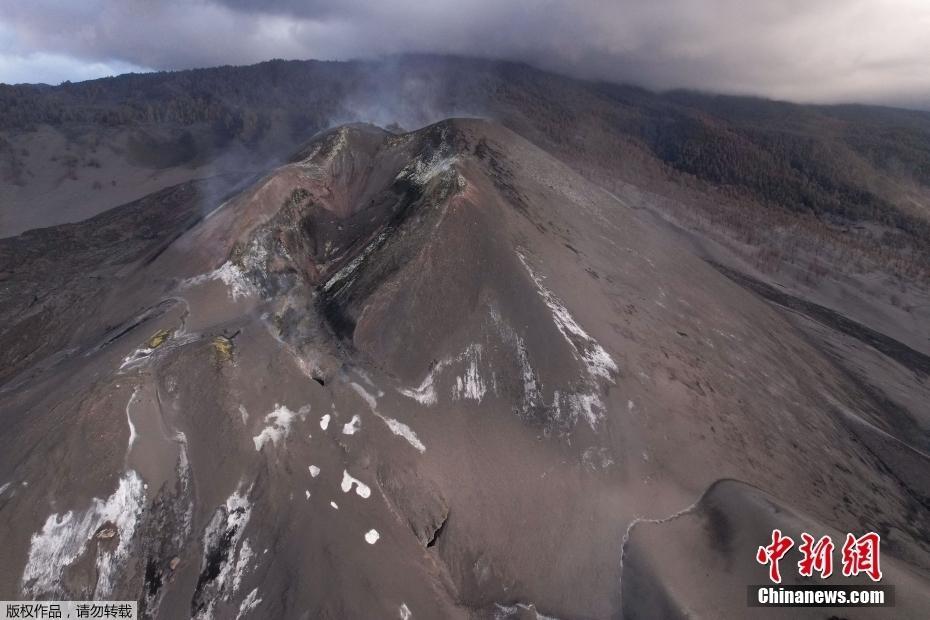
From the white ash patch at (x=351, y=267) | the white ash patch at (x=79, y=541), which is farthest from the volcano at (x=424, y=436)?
the white ash patch at (x=351, y=267)

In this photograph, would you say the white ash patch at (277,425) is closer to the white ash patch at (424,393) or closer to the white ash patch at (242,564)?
the white ash patch at (242,564)

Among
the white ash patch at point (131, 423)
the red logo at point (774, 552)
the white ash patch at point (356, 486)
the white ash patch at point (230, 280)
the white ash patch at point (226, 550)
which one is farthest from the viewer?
the white ash patch at point (230, 280)

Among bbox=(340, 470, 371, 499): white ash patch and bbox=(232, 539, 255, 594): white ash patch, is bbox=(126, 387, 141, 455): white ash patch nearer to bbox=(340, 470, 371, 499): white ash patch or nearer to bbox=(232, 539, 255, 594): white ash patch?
bbox=(232, 539, 255, 594): white ash patch

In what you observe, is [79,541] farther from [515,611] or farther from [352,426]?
[515,611]

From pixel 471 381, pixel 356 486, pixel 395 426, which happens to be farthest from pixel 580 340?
pixel 356 486

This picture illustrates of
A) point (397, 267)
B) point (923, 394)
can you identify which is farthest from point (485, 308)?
point (923, 394)

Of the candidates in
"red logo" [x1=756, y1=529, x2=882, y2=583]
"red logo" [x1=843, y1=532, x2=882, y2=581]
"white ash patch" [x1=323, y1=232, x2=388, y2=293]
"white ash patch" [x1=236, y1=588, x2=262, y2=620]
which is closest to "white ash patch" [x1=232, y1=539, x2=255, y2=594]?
"white ash patch" [x1=236, y1=588, x2=262, y2=620]

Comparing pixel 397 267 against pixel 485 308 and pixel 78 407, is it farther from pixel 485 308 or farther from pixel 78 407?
pixel 78 407
